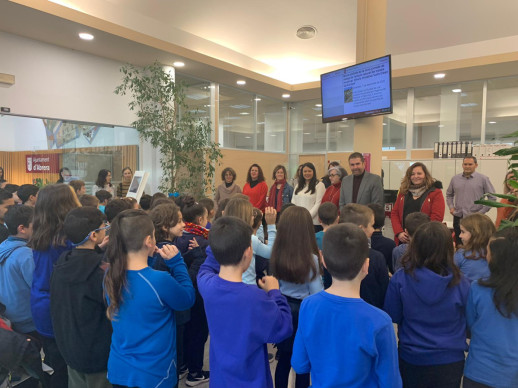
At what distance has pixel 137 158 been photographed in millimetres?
7156

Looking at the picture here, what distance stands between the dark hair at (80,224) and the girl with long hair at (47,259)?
1.19 feet

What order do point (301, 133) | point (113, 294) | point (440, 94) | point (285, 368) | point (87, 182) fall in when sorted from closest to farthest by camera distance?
1. point (113, 294)
2. point (285, 368)
3. point (87, 182)
4. point (440, 94)
5. point (301, 133)

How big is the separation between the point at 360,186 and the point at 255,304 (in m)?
2.84

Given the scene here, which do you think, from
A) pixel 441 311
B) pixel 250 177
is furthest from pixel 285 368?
pixel 250 177

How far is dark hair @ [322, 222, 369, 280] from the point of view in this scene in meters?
1.31

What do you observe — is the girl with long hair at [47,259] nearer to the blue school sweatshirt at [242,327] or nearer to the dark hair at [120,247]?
the dark hair at [120,247]

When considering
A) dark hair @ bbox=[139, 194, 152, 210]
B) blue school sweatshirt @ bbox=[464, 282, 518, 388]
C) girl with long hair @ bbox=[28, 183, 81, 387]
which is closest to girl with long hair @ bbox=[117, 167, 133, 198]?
dark hair @ bbox=[139, 194, 152, 210]

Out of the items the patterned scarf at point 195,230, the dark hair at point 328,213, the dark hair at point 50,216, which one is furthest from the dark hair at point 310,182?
the dark hair at point 50,216

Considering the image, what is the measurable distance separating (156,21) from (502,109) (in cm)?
735

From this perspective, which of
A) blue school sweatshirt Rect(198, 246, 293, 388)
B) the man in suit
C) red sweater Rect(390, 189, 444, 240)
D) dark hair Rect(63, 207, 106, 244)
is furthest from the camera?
the man in suit

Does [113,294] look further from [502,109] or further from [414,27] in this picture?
[502,109]

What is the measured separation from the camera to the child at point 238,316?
1453 mm

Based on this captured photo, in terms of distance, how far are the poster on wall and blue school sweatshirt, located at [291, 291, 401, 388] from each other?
6004 mm

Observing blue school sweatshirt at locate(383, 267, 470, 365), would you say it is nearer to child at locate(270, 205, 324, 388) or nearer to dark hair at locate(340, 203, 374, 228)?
child at locate(270, 205, 324, 388)
